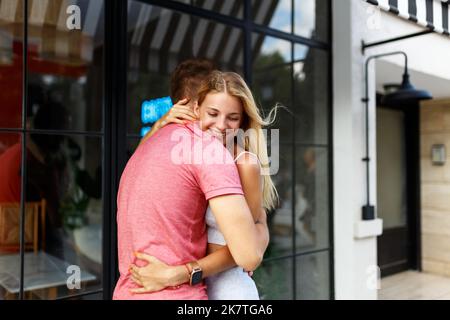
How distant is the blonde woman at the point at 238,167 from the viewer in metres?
0.85

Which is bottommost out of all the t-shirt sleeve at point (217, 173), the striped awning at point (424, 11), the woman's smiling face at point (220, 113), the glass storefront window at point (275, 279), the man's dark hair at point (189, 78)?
the glass storefront window at point (275, 279)

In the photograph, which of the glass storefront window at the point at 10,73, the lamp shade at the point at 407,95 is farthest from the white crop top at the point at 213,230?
the lamp shade at the point at 407,95

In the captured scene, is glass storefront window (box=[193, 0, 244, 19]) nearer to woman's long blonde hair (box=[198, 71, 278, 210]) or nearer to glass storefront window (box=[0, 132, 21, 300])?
glass storefront window (box=[0, 132, 21, 300])

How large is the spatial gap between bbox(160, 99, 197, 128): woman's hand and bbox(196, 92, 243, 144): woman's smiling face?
3 centimetres

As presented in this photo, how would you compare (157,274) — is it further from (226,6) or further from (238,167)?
(226,6)

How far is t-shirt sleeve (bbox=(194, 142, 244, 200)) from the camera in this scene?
2.64ft

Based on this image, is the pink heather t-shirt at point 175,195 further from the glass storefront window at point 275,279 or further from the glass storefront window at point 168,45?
the glass storefront window at point 168,45

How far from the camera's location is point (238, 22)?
2668 millimetres

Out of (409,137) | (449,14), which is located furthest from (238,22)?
(409,137)

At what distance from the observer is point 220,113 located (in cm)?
91

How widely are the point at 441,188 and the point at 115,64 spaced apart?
12.7 feet

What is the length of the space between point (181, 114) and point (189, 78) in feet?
0.42

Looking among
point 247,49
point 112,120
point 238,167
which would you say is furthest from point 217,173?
point 247,49
